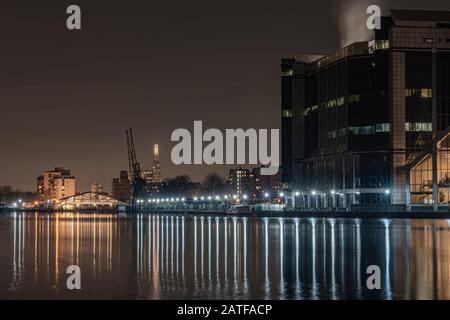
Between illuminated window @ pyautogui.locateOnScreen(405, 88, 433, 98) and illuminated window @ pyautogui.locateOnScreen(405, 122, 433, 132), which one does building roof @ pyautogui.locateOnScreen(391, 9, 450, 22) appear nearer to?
illuminated window @ pyautogui.locateOnScreen(405, 88, 433, 98)

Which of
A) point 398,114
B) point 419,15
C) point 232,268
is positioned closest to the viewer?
point 232,268

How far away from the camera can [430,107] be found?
523ft

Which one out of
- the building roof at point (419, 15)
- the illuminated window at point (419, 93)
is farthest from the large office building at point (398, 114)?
the illuminated window at point (419, 93)

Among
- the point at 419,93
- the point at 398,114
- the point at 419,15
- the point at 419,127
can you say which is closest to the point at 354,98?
the point at 398,114

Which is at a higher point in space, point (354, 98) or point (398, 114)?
point (354, 98)

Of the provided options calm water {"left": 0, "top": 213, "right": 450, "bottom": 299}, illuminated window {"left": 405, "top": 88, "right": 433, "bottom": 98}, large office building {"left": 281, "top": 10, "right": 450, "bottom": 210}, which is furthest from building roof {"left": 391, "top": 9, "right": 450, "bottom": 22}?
calm water {"left": 0, "top": 213, "right": 450, "bottom": 299}

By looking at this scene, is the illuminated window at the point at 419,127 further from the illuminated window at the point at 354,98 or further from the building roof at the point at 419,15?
the building roof at the point at 419,15

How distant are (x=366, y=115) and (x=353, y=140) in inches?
216

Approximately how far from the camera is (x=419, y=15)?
529 feet

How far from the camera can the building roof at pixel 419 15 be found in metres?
160

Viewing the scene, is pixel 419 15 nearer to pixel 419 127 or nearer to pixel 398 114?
pixel 398 114
